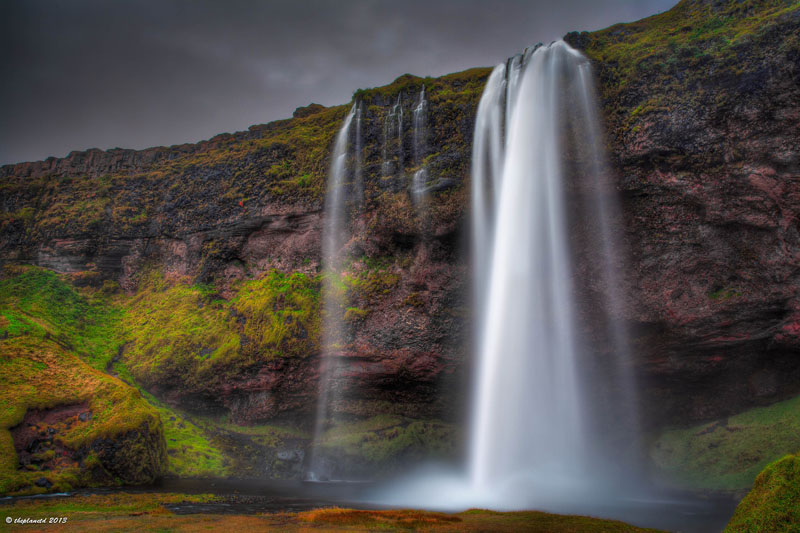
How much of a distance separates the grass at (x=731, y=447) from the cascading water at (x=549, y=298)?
2462 millimetres

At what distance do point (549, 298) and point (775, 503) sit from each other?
1549 centimetres

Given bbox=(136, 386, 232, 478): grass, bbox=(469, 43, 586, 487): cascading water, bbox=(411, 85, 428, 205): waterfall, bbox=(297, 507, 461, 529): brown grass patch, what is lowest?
bbox=(297, 507, 461, 529): brown grass patch

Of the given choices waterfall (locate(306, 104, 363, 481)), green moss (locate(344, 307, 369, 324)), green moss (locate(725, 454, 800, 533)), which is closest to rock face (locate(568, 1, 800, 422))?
green moss (locate(725, 454, 800, 533))

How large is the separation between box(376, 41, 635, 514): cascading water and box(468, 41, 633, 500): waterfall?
6cm

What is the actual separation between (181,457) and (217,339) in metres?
8.22

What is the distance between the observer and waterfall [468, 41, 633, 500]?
74.2 feet

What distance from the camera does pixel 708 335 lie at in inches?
877

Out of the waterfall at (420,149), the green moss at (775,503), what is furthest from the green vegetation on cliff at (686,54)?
the green moss at (775,503)

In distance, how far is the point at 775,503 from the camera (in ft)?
28.0

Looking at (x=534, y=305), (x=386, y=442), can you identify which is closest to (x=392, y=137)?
(x=534, y=305)

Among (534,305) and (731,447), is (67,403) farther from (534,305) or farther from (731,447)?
(731,447)

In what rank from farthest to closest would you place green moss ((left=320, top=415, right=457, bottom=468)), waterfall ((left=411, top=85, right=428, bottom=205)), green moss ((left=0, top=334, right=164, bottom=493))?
waterfall ((left=411, top=85, right=428, bottom=205)), green moss ((left=320, top=415, right=457, bottom=468)), green moss ((left=0, top=334, right=164, bottom=493))

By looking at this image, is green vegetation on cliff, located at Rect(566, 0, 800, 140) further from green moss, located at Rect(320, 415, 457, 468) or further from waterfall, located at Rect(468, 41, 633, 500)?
green moss, located at Rect(320, 415, 457, 468)

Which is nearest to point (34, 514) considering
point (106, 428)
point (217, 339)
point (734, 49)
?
point (106, 428)
